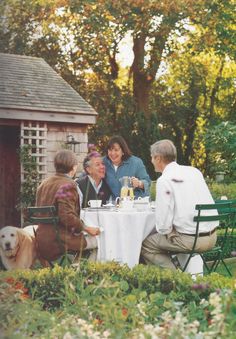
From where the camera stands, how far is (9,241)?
8.16m

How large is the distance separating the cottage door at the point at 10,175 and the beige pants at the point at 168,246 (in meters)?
9.43

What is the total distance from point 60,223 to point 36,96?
8985 mm

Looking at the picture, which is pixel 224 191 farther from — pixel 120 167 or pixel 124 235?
pixel 124 235

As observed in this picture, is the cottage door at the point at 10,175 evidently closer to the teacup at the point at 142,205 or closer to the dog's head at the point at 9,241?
the dog's head at the point at 9,241

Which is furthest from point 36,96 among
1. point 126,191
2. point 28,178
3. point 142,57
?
point 142,57

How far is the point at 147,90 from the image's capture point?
80.6ft

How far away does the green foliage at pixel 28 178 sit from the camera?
1555 cm

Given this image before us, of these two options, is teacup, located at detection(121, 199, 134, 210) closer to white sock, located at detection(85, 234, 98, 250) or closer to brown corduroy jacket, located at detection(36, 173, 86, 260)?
white sock, located at detection(85, 234, 98, 250)

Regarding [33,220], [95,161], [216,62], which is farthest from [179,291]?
[216,62]

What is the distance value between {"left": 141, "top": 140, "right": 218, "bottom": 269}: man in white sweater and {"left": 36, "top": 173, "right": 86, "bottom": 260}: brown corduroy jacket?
748mm

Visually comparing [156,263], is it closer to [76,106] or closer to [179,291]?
[179,291]

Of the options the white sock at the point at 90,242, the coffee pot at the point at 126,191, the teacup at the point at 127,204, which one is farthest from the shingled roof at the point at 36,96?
the white sock at the point at 90,242

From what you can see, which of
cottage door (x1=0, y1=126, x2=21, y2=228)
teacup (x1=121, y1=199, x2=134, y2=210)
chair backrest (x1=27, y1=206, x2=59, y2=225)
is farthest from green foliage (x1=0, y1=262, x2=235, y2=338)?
cottage door (x1=0, y1=126, x2=21, y2=228)

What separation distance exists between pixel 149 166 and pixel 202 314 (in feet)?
56.0
